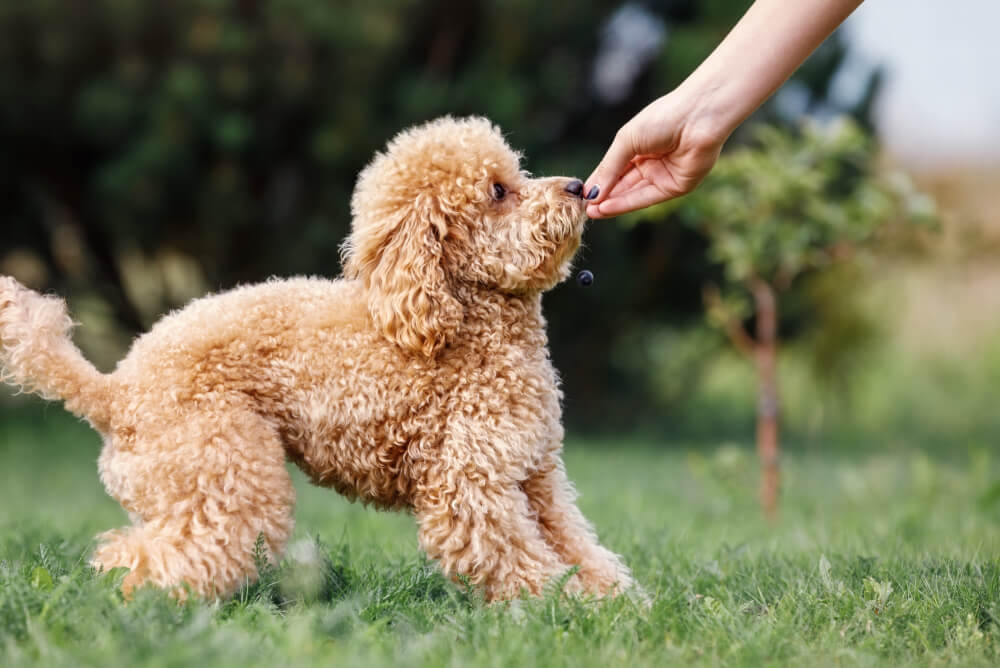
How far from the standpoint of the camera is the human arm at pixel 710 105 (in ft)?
9.26

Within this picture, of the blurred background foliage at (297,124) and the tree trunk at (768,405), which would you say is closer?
the tree trunk at (768,405)

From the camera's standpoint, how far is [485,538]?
265 cm

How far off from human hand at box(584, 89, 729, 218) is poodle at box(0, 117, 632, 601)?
0.30 m

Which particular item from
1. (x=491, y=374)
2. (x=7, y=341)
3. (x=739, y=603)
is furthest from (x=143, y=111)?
(x=739, y=603)

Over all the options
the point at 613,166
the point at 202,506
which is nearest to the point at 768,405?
the point at 613,166

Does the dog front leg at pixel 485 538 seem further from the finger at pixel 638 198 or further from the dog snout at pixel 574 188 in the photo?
the finger at pixel 638 198

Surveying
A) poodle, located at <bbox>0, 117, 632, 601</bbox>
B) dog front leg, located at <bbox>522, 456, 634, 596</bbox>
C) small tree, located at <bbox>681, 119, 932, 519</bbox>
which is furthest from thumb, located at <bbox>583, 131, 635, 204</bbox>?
small tree, located at <bbox>681, 119, 932, 519</bbox>

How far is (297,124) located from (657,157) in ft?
19.0

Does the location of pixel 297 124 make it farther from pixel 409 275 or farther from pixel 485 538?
pixel 485 538

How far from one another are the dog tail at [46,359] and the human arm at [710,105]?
1.53 meters

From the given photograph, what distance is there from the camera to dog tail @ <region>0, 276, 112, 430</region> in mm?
2674

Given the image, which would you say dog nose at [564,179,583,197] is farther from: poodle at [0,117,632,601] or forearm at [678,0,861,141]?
forearm at [678,0,861,141]

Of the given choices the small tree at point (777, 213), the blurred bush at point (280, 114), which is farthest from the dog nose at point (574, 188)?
the blurred bush at point (280, 114)

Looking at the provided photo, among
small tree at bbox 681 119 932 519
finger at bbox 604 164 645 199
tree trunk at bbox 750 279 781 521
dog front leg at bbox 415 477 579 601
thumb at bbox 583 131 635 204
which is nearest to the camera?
dog front leg at bbox 415 477 579 601
